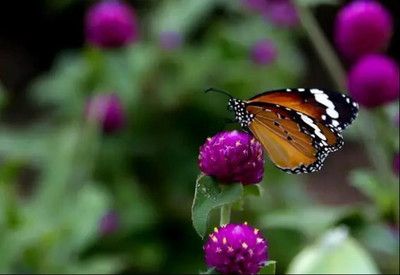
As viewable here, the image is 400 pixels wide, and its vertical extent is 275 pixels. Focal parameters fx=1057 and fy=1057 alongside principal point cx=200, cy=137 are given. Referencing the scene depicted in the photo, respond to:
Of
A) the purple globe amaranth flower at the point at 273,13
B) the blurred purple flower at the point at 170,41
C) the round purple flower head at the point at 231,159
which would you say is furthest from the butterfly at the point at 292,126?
the purple globe amaranth flower at the point at 273,13

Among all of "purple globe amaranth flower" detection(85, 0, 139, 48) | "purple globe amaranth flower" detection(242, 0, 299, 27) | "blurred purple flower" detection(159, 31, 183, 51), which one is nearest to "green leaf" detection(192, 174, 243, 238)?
"purple globe amaranth flower" detection(85, 0, 139, 48)

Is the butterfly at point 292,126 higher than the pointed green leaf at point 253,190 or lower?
higher

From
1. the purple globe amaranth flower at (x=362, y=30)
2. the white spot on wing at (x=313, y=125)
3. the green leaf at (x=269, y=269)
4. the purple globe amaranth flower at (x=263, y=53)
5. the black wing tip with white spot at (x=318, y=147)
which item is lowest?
the green leaf at (x=269, y=269)

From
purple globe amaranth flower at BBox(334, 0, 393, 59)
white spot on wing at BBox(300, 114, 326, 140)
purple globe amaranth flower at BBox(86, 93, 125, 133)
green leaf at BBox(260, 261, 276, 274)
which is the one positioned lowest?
green leaf at BBox(260, 261, 276, 274)

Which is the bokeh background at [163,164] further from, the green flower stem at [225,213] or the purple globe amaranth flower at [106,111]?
the green flower stem at [225,213]

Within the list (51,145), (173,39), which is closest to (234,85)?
(173,39)

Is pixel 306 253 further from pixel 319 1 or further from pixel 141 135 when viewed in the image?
pixel 141 135

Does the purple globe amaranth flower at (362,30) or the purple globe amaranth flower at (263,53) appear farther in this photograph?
the purple globe amaranth flower at (263,53)

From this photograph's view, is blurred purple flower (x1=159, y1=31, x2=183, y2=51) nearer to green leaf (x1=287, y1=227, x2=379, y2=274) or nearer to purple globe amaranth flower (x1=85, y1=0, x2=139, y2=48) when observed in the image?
purple globe amaranth flower (x1=85, y1=0, x2=139, y2=48)
